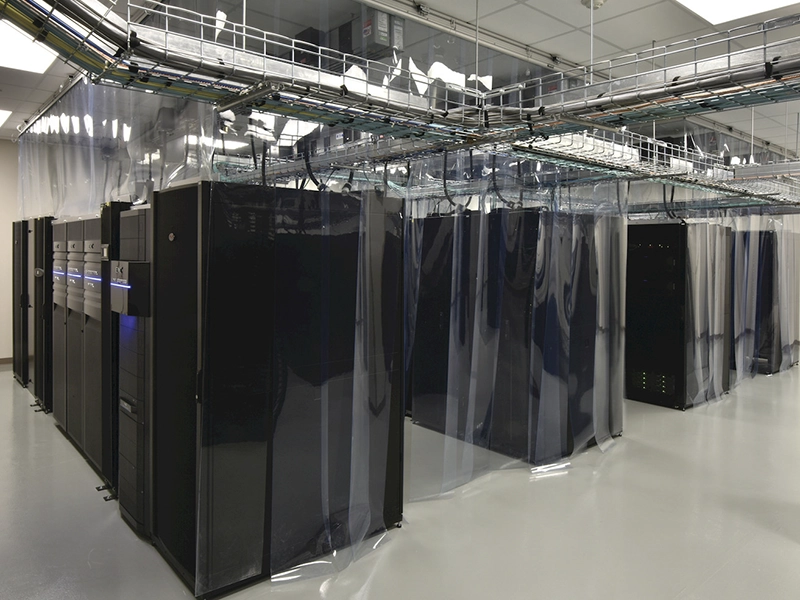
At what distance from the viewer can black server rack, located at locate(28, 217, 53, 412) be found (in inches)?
182

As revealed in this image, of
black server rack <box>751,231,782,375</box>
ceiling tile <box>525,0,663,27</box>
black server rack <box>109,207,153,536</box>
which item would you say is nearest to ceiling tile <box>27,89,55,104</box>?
black server rack <box>109,207,153,536</box>

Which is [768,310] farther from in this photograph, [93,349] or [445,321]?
[93,349]

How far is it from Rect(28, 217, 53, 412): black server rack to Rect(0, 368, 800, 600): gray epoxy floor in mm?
801

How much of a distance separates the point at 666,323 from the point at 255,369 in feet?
14.1

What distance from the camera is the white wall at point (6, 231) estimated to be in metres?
6.99

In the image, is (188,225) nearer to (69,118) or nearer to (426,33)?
(426,33)

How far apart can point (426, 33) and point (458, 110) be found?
121 centimetres

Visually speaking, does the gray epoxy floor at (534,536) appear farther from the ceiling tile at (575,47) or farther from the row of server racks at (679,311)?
the ceiling tile at (575,47)

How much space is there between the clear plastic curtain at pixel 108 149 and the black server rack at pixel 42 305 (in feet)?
0.90

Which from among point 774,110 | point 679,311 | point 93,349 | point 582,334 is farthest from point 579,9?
point 93,349

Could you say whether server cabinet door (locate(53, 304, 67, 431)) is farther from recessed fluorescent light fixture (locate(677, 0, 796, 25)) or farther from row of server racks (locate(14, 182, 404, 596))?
recessed fluorescent light fixture (locate(677, 0, 796, 25))

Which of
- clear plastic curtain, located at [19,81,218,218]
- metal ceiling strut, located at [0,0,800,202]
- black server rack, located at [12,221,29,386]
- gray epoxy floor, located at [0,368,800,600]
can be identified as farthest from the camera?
black server rack, located at [12,221,29,386]

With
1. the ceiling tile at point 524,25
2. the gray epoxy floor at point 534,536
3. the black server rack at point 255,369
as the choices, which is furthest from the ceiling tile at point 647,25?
the gray epoxy floor at point 534,536

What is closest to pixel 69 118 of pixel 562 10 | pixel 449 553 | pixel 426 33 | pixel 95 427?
pixel 95 427
